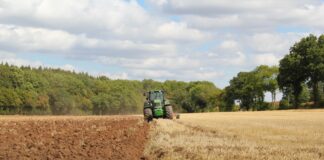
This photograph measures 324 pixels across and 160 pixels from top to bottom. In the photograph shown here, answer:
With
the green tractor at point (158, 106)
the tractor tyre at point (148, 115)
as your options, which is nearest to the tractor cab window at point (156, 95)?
the green tractor at point (158, 106)

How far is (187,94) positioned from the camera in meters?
150

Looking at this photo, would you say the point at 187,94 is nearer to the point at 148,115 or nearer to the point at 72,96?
the point at 72,96

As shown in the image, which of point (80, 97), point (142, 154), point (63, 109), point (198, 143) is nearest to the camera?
point (142, 154)

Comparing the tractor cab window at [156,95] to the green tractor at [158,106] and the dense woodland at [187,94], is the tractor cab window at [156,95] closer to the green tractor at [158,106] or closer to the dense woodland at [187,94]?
the green tractor at [158,106]

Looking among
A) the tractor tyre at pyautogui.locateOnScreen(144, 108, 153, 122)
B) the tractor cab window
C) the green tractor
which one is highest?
the tractor cab window

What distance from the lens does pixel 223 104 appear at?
134375 mm

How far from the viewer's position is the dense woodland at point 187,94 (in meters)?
88.1

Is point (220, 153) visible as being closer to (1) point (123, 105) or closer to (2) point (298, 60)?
(2) point (298, 60)

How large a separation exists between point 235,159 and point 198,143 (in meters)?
4.28

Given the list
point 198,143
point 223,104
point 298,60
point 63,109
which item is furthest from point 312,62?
point 198,143

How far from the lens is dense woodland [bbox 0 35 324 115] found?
289ft

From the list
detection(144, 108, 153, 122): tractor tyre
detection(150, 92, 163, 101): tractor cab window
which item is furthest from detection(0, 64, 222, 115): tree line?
detection(144, 108, 153, 122): tractor tyre

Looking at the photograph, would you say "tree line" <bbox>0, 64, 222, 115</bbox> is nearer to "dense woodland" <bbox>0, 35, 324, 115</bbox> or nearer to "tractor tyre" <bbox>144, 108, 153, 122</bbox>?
"dense woodland" <bbox>0, 35, 324, 115</bbox>

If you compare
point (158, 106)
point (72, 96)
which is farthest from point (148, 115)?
point (72, 96)
